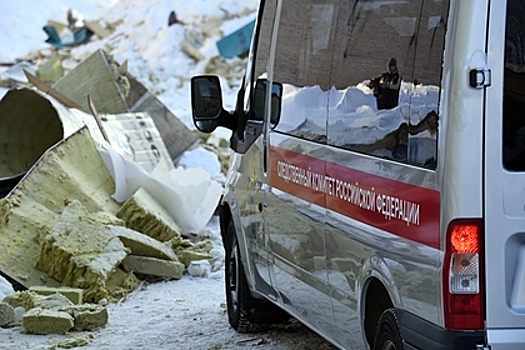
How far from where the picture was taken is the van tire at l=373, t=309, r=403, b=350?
4496mm

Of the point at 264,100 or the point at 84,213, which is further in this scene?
the point at 84,213

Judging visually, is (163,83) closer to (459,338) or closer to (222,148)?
(222,148)

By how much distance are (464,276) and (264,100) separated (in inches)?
113

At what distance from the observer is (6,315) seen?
8164 millimetres

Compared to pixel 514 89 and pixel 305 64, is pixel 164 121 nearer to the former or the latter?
pixel 305 64

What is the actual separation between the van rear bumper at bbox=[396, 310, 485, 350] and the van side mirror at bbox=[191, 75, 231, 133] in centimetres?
280

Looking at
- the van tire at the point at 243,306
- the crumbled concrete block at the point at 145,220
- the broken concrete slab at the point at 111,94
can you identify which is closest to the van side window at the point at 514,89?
the van tire at the point at 243,306

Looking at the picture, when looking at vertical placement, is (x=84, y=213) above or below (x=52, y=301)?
above

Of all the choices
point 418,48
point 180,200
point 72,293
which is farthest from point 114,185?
point 418,48

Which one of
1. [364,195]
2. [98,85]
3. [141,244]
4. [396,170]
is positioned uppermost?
[396,170]

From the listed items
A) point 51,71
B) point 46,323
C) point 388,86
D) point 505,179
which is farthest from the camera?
point 51,71

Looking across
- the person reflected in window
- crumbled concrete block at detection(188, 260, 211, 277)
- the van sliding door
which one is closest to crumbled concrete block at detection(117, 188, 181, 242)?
crumbled concrete block at detection(188, 260, 211, 277)

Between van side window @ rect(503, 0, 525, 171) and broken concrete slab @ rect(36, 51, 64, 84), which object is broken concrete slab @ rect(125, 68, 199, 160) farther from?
van side window @ rect(503, 0, 525, 171)

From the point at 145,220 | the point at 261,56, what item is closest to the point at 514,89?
the point at 261,56
